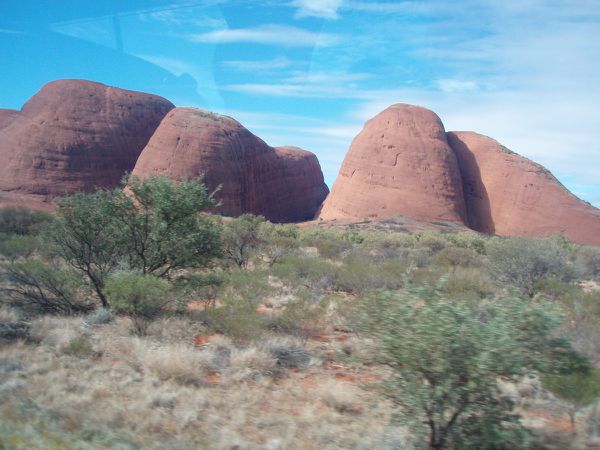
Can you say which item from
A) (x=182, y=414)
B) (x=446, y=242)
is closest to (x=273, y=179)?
(x=446, y=242)

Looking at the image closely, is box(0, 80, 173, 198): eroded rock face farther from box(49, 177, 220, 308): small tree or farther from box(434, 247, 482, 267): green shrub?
box(49, 177, 220, 308): small tree

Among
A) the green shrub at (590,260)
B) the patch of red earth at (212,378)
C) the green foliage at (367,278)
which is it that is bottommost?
the patch of red earth at (212,378)

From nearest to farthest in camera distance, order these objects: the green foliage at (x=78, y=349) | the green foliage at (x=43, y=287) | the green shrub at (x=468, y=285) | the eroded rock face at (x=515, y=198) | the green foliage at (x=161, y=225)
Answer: the green foliage at (x=78, y=349), the green foliage at (x=43, y=287), the green foliage at (x=161, y=225), the green shrub at (x=468, y=285), the eroded rock face at (x=515, y=198)

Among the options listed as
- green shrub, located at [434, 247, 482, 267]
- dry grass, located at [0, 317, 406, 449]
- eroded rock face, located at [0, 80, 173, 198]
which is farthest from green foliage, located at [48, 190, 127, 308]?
eroded rock face, located at [0, 80, 173, 198]

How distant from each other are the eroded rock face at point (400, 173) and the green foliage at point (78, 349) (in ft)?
125

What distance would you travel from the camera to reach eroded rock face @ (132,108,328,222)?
142ft

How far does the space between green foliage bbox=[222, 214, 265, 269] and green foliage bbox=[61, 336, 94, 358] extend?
11.1 metres

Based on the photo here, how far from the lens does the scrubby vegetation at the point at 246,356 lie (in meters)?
4.38

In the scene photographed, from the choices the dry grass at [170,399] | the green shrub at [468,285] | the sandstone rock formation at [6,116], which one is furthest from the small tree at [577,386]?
the sandstone rock formation at [6,116]

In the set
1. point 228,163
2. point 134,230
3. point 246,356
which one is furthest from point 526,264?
point 228,163

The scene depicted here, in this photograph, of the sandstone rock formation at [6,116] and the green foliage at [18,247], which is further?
the sandstone rock formation at [6,116]

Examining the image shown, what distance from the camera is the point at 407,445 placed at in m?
4.63

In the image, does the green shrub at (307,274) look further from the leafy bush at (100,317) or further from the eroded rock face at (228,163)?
the eroded rock face at (228,163)

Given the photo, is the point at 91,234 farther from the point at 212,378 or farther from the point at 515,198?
the point at 515,198
